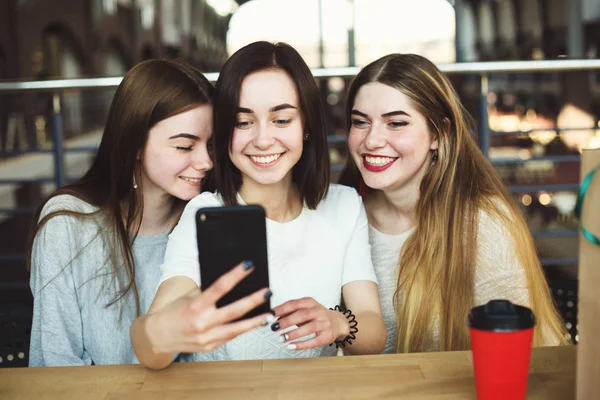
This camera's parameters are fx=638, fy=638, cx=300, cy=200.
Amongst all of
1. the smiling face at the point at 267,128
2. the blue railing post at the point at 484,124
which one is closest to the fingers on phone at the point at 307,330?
the smiling face at the point at 267,128

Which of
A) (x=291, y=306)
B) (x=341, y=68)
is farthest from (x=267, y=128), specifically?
(x=341, y=68)

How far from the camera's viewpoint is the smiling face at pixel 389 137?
1676 millimetres

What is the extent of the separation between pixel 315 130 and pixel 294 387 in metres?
0.73

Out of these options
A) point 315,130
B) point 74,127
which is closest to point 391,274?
point 315,130

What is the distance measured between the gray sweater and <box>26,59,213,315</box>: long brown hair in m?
0.02

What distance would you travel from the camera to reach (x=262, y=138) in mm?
1445

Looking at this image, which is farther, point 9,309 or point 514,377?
point 9,309

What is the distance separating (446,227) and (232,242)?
34.7 inches

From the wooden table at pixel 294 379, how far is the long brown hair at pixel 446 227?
456 millimetres

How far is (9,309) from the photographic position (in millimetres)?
1580

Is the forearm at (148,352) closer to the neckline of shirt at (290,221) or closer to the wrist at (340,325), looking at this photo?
the wrist at (340,325)

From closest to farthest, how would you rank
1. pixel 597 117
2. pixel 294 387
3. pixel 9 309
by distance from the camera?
pixel 294 387 < pixel 9 309 < pixel 597 117

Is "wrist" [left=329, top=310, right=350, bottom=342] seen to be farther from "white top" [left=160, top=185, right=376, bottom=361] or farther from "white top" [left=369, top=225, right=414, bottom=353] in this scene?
"white top" [left=369, top=225, right=414, bottom=353]

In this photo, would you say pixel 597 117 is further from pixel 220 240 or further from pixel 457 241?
pixel 220 240
